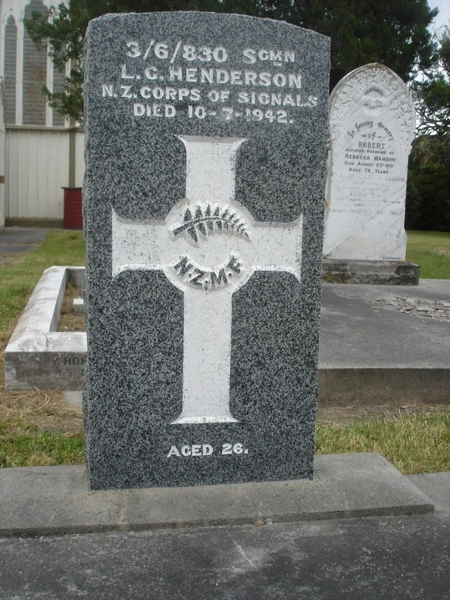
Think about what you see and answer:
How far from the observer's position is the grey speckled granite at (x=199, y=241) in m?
2.39

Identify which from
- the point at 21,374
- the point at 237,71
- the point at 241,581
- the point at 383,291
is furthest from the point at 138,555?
the point at 383,291

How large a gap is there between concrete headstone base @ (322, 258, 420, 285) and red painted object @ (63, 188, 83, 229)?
13.4 metres

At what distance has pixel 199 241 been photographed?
249 cm

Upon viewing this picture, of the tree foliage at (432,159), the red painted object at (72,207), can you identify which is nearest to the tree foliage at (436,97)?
the tree foliage at (432,159)

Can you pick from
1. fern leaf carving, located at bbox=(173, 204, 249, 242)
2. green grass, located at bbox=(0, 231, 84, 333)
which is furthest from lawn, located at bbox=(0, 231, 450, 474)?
green grass, located at bbox=(0, 231, 84, 333)

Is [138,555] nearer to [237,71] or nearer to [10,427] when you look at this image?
[237,71]

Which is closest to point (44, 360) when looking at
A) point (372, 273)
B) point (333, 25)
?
point (372, 273)

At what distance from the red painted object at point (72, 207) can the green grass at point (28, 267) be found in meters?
2.71

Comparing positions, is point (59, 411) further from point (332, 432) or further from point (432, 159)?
point (432, 159)

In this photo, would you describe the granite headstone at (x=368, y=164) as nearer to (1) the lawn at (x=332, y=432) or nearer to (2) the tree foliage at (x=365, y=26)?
(1) the lawn at (x=332, y=432)

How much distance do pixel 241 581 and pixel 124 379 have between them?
2.58 feet

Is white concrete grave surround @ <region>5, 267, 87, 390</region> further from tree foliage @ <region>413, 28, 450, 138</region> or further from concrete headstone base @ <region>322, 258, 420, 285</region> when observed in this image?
tree foliage @ <region>413, 28, 450, 138</region>

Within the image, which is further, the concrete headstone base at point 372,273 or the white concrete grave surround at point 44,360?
the concrete headstone base at point 372,273

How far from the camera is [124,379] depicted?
2.49m
